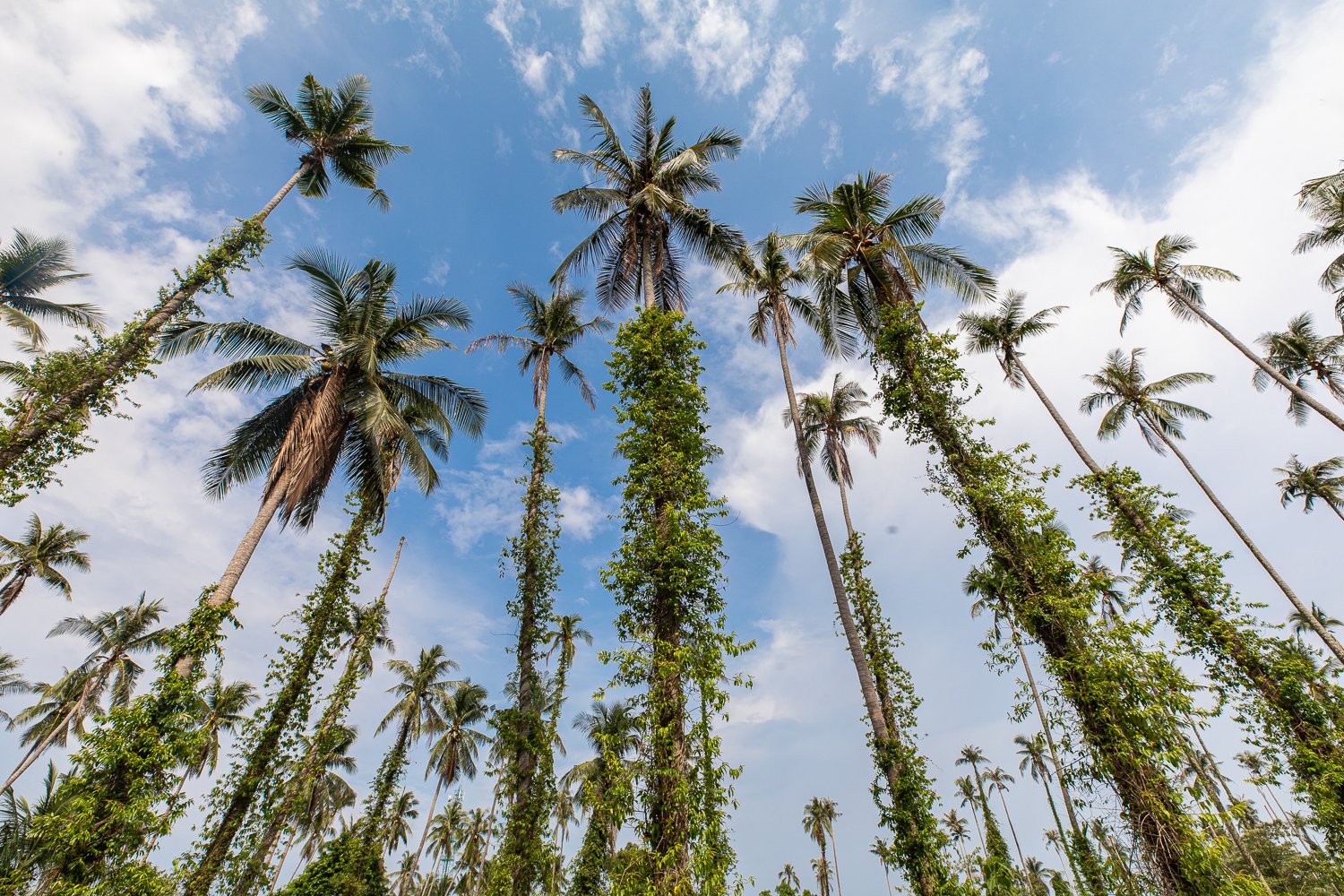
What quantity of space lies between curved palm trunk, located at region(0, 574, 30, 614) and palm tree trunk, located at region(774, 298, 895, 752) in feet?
103

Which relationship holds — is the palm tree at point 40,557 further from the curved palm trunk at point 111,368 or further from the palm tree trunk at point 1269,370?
the palm tree trunk at point 1269,370

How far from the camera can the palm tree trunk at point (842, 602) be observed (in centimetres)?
1377

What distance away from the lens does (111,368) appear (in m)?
9.87

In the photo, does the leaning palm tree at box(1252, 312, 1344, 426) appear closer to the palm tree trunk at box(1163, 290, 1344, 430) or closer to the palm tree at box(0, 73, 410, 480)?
the palm tree trunk at box(1163, 290, 1344, 430)

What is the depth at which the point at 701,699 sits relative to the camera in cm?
843

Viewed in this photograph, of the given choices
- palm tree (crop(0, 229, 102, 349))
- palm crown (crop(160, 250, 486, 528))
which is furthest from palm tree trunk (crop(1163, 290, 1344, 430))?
palm tree (crop(0, 229, 102, 349))

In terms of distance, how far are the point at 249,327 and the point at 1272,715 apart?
27636 mm

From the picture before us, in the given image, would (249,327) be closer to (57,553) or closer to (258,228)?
(258,228)

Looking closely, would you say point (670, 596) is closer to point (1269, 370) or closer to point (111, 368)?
point (111, 368)

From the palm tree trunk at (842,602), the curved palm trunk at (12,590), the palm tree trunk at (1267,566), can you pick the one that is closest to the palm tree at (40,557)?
the curved palm trunk at (12,590)

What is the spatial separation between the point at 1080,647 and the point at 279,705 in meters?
16.3

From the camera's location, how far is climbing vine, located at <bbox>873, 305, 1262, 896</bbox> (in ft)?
24.1

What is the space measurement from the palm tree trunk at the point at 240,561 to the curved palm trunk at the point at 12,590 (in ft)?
64.5

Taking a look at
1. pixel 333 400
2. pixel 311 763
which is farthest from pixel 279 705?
pixel 333 400
